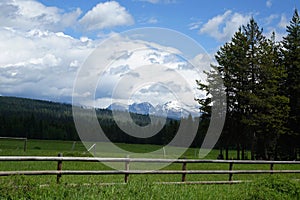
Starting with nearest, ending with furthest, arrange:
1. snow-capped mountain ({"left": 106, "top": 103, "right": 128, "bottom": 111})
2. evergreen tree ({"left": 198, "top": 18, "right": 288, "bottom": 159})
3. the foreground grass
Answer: the foreground grass → snow-capped mountain ({"left": 106, "top": 103, "right": 128, "bottom": 111}) → evergreen tree ({"left": 198, "top": 18, "right": 288, "bottom": 159})

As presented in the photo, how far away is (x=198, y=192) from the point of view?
1346 centimetres

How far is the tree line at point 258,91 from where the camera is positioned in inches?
1752

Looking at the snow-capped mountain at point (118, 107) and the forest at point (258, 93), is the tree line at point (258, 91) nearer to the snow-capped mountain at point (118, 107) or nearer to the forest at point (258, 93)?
the forest at point (258, 93)

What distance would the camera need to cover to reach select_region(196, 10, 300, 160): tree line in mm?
44500

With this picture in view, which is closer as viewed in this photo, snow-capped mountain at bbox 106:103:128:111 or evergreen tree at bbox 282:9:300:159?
snow-capped mountain at bbox 106:103:128:111

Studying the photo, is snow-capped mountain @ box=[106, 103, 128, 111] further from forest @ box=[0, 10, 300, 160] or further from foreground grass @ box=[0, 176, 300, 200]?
forest @ box=[0, 10, 300, 160]

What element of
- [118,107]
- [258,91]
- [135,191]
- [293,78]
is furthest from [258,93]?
[135,191]

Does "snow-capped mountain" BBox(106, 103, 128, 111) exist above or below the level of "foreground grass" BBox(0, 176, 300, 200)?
above

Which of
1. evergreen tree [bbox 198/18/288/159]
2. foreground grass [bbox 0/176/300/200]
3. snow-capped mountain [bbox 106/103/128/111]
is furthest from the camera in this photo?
evergreen tree [bbox 198/18/288/159]

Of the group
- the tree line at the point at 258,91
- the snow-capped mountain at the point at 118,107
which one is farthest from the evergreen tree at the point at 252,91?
the snow-capped mountain at the point at 118,107

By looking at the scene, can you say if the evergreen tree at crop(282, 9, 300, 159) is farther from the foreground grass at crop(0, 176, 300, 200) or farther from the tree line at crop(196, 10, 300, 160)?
the foreground grass at crop(0, 176, 300, 200)

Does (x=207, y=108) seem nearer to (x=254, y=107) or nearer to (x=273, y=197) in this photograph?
(x=254, y=107)

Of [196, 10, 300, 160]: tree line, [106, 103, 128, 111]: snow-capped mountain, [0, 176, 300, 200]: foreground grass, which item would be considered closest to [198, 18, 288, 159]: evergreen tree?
[196, 10, 300, 160]: tree line

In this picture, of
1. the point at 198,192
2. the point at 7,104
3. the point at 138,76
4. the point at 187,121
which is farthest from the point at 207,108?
the point at 7,104
